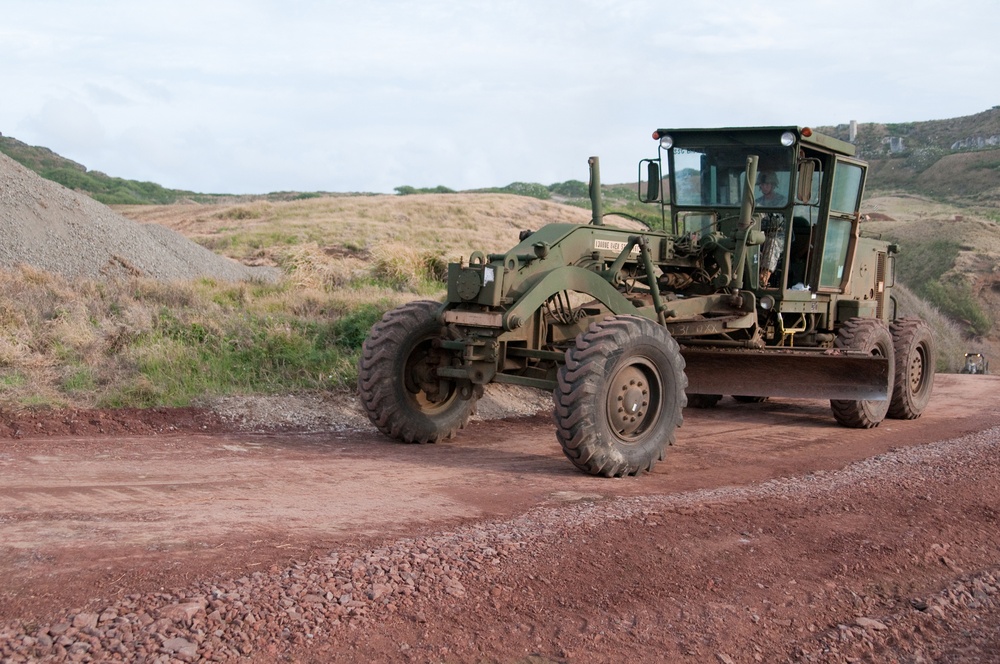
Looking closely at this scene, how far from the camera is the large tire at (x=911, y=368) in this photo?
1139cm

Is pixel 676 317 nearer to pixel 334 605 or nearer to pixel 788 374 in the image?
pixel 788 374

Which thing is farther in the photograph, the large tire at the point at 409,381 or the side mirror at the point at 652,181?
the side mirror at the point at 652,181

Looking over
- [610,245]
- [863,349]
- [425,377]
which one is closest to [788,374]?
[863,349]

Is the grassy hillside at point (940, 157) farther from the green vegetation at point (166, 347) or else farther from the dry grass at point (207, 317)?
the green vegetation at point (166, 347)

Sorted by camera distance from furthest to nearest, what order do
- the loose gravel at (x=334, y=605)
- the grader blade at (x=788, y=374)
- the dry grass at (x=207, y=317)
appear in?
1. the dry grass at (x=207, y=317)
2. the grader blade at (x=788, y=374)
3. the loose gravel at (x=334, y=605)

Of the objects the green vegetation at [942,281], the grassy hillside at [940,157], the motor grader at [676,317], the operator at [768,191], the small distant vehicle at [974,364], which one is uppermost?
the grassy hillside at [940,157]

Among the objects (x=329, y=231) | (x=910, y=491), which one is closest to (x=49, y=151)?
(x=329, y=231)

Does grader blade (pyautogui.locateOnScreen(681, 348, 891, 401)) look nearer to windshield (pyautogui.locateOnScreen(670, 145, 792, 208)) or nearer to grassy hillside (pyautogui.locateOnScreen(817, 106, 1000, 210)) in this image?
windshield (pyautogui.locateOnScreen(670, 145, 792, 208))

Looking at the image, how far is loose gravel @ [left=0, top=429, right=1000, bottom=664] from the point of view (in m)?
3.93

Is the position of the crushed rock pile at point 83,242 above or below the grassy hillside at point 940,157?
below

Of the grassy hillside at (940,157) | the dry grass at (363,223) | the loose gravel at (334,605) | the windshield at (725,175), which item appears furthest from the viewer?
the grassy hillside at (940,157)

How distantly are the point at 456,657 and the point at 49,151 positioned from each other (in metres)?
61.8

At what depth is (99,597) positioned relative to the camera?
438 cm

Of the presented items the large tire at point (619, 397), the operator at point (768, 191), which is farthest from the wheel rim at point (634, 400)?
the operator at point (768, 191)
